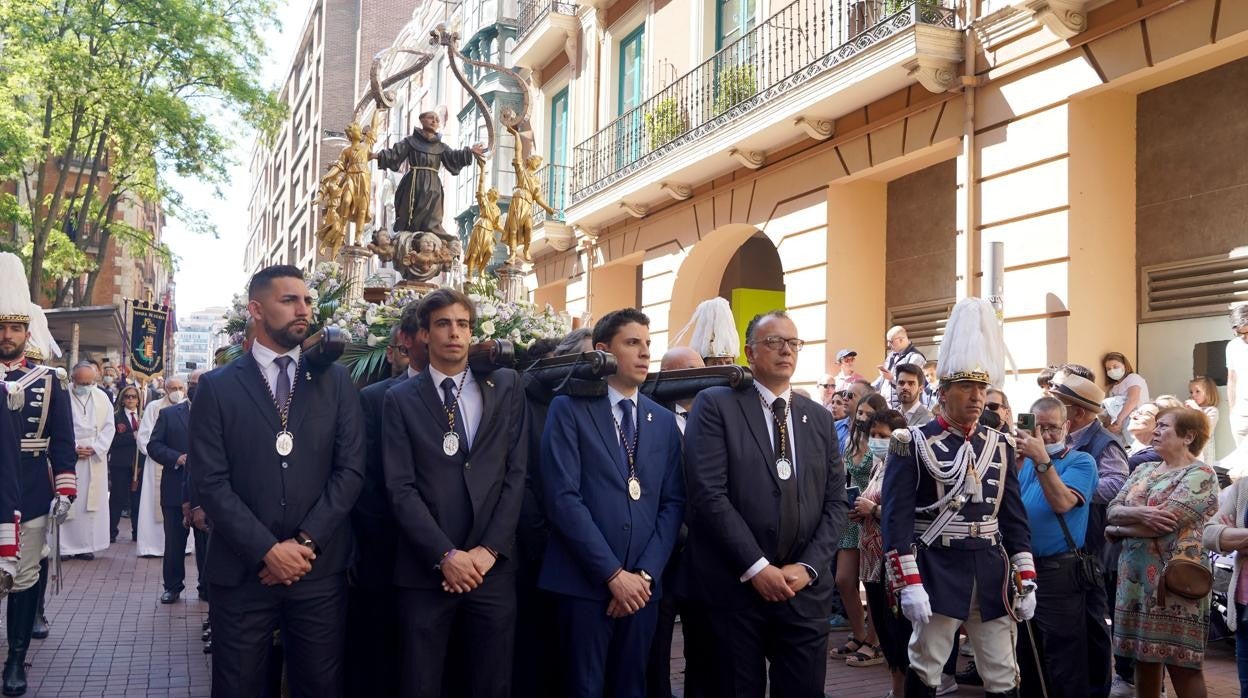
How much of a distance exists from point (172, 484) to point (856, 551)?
6.25m

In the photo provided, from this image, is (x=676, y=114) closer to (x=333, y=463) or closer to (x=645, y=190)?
(x=645, y=190)

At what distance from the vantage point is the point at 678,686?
6609mm

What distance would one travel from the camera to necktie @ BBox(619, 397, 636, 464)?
186 inches

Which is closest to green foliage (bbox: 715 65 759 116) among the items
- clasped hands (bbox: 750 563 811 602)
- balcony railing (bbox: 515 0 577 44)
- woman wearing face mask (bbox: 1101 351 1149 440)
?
woman wearing face mask (bbox: 1101 351 1149 440)

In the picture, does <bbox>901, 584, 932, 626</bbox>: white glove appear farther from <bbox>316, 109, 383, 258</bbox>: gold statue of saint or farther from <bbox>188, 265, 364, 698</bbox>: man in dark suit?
<bbox>316, 109, 383, 258</bbox>: gold statue of saint

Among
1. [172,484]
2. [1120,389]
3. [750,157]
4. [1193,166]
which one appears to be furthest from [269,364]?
[750,157]

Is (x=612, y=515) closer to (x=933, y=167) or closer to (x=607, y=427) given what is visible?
(x=607, y=427)

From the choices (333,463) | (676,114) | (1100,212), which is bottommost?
(333,463)

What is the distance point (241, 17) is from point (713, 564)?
77.0 feet

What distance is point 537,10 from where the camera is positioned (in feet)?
68.9

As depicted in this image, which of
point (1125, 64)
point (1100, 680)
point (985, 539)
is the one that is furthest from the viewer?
point (1125, 64)

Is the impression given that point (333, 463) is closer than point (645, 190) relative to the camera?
Yes

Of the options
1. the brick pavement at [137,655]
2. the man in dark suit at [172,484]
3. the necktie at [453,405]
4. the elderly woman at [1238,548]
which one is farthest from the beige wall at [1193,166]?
the man in dark suit at [172,484]

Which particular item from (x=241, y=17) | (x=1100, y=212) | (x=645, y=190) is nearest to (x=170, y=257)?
(x=241, y=17)
